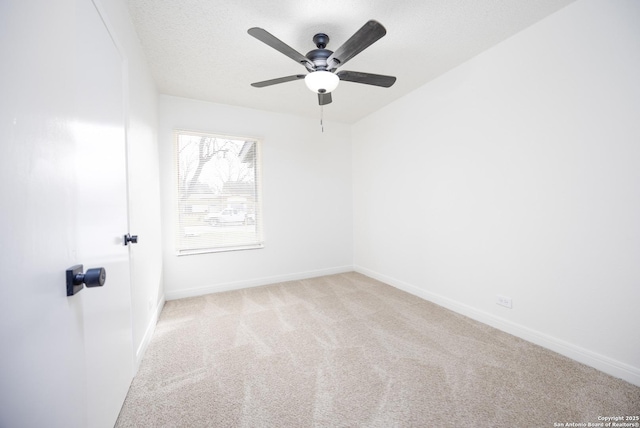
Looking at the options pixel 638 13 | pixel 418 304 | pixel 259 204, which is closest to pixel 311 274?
pixel 259 204

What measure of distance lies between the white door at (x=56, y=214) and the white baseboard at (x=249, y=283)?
2.00 m

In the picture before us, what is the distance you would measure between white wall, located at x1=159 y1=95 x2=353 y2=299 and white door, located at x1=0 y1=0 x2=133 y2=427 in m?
2.01

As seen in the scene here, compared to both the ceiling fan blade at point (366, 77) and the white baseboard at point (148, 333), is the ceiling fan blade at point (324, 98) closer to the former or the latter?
the ceiling fan blade at point (366, 77)

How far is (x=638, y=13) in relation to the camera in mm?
1591

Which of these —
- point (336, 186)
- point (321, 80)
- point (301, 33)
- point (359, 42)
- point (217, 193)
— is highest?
point (301, 33)

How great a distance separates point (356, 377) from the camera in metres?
1.74

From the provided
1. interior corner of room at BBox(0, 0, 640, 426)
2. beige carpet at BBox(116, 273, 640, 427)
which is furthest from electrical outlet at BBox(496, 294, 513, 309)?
beige carpet at BBox(116, 273, 640, 427)

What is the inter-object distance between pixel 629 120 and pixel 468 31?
1.35 meters

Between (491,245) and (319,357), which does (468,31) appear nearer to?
(491,245)

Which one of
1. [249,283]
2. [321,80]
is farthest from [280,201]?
[321,80]

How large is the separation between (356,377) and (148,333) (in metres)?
1.88

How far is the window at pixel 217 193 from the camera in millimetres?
3312

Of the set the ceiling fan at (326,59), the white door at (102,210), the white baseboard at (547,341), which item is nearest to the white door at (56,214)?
the white door at (102,210)

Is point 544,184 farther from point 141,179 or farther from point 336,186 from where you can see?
point 141,179
